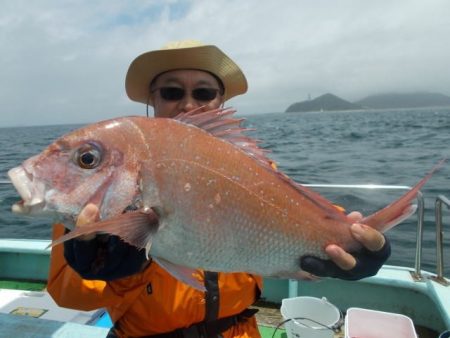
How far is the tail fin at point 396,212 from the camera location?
162cm

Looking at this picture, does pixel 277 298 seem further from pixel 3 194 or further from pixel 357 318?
pixel 3 194

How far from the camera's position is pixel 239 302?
2389 millimetres

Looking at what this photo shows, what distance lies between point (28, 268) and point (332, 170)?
12347mm

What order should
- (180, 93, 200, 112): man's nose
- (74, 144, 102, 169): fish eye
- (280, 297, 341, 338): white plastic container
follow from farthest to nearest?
(280, 297, 341, 338): white plastic container < (180, 93, 200, 112): man's nose < (74, 144, 102, 169): fish eye

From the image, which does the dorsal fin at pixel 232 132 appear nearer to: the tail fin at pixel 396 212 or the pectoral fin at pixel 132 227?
the tail fin at pixel 396 212

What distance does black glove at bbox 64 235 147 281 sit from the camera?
1781 millimetres

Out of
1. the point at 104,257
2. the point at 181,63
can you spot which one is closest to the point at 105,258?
the point at 104,257

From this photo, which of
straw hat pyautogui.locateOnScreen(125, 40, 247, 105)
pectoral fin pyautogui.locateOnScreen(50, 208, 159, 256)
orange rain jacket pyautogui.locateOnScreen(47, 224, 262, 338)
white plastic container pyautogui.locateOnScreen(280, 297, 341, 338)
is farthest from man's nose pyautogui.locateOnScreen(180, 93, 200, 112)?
white plastic container pyautogui.locateOnScreen(280, 297, 341, 338)

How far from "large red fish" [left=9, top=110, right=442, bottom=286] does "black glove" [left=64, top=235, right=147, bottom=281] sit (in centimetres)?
26

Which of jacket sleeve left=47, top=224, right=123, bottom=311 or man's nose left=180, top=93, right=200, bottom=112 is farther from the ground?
man's nose left=180, top=93, right=200, bottom=112

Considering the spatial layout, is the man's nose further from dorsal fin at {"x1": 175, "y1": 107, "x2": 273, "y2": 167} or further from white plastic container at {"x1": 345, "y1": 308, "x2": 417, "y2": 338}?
white plastic container at {"x1": 345, "y1": 308, "x2": 417, "y2": 338}

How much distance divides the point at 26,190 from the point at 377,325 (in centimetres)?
329

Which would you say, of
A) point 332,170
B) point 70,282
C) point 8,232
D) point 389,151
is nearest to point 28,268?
point 70,282

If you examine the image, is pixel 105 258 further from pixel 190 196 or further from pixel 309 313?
pixel 309 313
